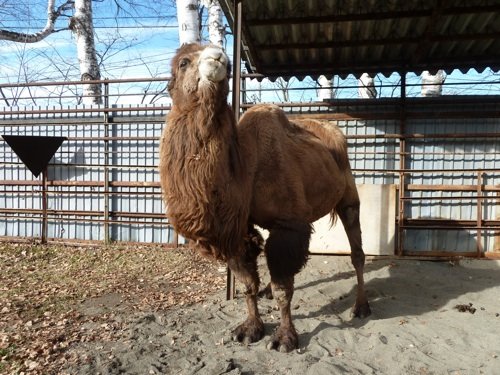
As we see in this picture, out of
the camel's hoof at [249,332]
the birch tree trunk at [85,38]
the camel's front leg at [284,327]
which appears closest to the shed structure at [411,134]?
the camel's hoof at [249,332]

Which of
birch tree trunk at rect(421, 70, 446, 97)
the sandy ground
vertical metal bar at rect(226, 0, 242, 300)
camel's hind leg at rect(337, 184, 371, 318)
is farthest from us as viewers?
birch tree trunk at rect(421, 70, 446, 97)

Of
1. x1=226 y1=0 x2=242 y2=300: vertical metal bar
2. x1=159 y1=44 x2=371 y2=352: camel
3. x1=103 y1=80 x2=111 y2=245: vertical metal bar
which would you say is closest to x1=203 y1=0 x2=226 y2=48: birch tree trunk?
x1=103 y1=80 x2=111 y2=245: vertical metal bar

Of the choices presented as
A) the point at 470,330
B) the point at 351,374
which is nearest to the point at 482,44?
the point at 470,330

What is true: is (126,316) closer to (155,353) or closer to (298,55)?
(155,353)

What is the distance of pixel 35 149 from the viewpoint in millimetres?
8930

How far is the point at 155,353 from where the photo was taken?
3.94m

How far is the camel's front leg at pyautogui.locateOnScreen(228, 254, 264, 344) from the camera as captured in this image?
4.31 metres

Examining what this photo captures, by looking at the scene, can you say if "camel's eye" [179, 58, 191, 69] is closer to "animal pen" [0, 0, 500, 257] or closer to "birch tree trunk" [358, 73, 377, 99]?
"animal pen" [0, 0, 500, 257]

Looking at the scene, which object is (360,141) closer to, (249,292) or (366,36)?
(366,36)

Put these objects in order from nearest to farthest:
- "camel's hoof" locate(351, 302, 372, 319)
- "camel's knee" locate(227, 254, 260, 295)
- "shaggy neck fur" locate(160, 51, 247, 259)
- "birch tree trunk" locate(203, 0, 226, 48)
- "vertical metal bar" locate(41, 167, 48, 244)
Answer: "shaggy neck fur" locate(160, 51, 247, 259)
"camel's knee" locate(227, 254, 260, 295)
"camel's hoof" locate(351, 302, 372, 319)
"vertical metal bar" locate(41, 167, 48, 244)
"birch tree trunk" locate(203, 0, 226, 48)

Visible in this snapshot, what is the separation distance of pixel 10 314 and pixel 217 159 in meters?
3.71

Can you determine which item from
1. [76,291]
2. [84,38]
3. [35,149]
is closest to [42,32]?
[84,38]

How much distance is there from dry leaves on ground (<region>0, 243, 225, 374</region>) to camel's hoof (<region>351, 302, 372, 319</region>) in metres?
2.06

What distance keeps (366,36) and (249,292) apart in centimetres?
530
